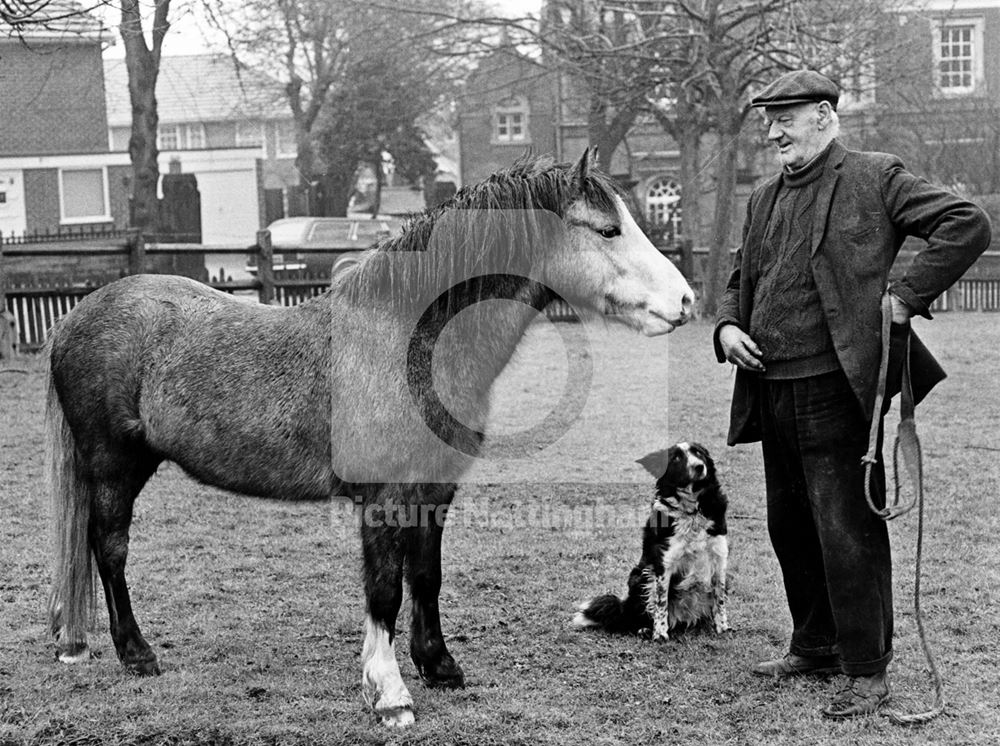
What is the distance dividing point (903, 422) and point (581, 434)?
574 centimetres

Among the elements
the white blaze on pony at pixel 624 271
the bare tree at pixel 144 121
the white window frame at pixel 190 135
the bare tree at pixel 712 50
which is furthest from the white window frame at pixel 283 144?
the white blaze on pony at pixel 624 271

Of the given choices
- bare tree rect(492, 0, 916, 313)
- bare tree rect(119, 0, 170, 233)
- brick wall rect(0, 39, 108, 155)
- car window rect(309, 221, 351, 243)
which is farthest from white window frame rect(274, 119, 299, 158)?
bare tree rect(492, 0, 916, 313)

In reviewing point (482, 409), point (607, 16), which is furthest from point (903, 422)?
point (607, 16)

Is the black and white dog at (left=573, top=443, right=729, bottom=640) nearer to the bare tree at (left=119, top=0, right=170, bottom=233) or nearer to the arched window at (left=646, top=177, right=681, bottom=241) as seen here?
the bare tree at (left=119, top=0, right=170, bottom=233)

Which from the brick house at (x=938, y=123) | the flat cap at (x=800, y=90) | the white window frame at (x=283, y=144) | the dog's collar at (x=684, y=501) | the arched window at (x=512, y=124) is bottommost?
the dog's collar at (x=684, y=501)

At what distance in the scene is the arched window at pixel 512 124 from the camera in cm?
3909

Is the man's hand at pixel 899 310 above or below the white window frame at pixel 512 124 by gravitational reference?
below

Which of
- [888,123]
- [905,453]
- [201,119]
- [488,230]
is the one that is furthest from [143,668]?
[201,119]

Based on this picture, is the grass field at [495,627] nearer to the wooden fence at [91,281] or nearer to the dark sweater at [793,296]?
the dark sweater at [793,296]

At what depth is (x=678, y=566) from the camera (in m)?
5.02

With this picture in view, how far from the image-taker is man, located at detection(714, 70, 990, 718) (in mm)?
3879

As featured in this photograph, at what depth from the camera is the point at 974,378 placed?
12.8 m

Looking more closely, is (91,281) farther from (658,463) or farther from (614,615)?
(614,615)

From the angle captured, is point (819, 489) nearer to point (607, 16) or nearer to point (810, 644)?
point (810, 644)
